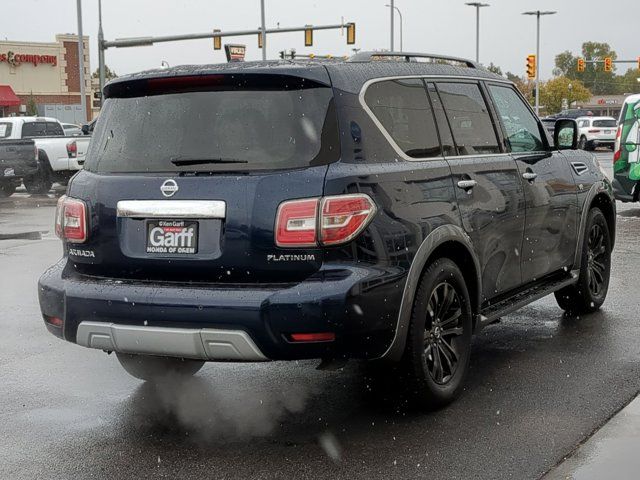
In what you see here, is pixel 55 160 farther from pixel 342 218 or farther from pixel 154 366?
pixel 342 218

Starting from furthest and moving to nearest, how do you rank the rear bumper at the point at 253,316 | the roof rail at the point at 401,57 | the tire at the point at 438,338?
the roof rail at the point at 401,57
the tire at the point at 438,338
the rear bumper at the point at 253,316

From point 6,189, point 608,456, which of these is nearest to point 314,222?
point 608,456

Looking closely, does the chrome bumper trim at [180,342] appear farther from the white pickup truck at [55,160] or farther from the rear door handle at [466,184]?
the white pickup truck at [55,160]

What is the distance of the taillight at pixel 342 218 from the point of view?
4.27 m

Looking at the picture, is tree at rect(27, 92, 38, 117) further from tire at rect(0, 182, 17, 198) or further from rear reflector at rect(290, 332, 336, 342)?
rear reflector at rect(290, 332, 336, 342)

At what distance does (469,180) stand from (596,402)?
1362 mm

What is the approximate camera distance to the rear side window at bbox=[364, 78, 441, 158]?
15.7 feet

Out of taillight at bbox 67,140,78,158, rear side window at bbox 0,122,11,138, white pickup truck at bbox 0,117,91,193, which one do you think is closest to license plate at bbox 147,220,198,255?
white pickup truck at bbox 0,117,91,193

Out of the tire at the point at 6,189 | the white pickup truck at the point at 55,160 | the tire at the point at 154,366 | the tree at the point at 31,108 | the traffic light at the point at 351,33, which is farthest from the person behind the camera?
the tree at the point at 31,108

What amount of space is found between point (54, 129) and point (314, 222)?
2328cm

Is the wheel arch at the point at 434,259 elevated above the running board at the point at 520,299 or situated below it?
above

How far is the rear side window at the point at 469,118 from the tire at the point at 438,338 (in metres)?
0.84

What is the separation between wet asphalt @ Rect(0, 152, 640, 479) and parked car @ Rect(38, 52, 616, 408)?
39 cm

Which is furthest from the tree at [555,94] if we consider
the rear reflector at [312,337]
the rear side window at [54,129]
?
the rear reflector at [312,337]
